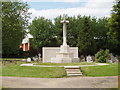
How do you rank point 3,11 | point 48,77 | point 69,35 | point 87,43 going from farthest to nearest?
point 69,35 < point 87,43 < point 3,11 < point 48,77

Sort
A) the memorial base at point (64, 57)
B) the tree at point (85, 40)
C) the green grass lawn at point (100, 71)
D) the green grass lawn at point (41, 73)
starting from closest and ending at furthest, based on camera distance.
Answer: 1. the green grass lawn at point (41, 73)
2. the green grass lawn at point (100, 71)
3. the memorial base at point (64, 57)
4. the tree at point (85, 40)

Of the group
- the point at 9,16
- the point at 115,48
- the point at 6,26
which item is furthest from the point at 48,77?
the point at 115,48

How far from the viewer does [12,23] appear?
1254 inches

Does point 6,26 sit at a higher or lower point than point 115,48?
higher

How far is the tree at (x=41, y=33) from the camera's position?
145 feet

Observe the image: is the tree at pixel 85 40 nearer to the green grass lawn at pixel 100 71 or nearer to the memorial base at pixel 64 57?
the memorial base at pixel 64 57

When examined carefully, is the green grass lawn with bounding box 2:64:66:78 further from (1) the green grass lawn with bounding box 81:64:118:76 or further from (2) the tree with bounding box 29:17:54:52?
(2) the tree with bounding box 29:17:54:52

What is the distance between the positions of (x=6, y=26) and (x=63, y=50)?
39.8 feet

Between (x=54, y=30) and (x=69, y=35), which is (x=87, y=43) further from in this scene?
(x=54, y=30)

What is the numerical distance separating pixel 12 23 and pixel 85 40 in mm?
17036

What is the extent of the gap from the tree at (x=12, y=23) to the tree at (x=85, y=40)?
13.2 m

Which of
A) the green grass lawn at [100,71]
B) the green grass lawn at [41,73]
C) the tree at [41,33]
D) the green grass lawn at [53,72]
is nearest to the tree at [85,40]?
the tree at [41,33]

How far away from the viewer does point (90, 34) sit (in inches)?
1676

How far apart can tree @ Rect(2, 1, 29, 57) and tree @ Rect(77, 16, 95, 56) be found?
1323 cm
